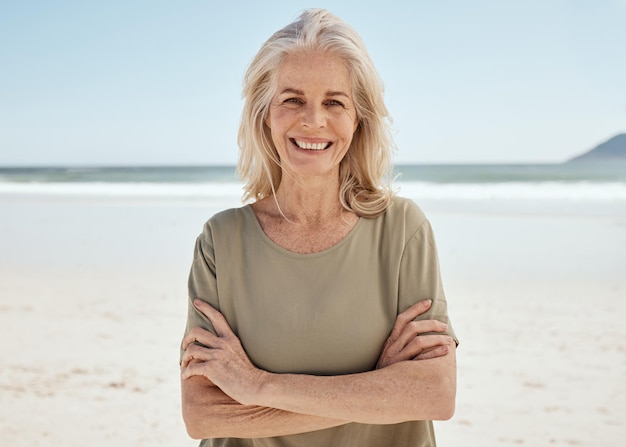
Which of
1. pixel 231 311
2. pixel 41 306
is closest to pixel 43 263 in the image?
pixel 41 306

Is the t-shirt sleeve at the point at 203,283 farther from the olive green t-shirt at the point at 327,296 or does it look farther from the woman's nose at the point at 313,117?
the woman's nose at the point at 313,117

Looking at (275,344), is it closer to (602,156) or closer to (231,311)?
(231,311)

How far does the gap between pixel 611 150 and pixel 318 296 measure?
50.7 meters

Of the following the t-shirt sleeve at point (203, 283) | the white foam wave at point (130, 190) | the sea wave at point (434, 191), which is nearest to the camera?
the t-shirt sleeve at point (203, 283)

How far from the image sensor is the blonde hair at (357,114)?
2.04 meters

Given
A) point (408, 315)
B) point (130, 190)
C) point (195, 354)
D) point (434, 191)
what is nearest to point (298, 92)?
point (408, 315)

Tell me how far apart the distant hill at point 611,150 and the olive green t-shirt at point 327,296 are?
1941 inches

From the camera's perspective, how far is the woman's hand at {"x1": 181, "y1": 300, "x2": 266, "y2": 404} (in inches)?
78.5

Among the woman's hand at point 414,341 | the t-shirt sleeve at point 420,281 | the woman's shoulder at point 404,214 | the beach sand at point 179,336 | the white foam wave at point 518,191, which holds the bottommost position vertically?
the white foam wave at point 518,191

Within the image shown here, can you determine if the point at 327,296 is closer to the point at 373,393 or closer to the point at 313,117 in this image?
the point at 373,393

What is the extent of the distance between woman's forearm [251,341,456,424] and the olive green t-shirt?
0.36 ft

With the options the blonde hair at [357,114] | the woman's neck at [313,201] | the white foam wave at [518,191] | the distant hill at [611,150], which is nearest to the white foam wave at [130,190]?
the white foam wave at [518,191]

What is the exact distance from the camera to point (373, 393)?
1.94m

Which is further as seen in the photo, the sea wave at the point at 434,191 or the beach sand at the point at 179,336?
the sea wave at the point at 434,191
